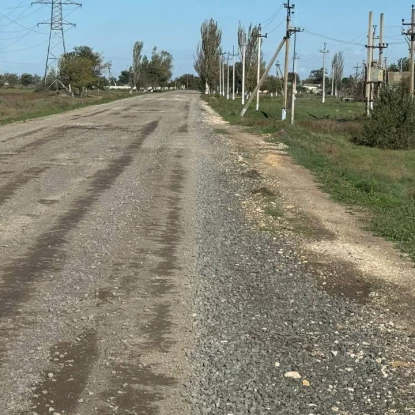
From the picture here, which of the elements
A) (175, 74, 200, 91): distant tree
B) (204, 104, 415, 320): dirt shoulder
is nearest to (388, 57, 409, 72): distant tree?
(204, 104, 415, 320): dirt shoulder

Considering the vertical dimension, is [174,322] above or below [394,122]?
below

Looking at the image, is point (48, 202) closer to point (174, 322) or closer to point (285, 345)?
point (174, 322)

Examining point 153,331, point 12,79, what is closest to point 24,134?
point 153,331

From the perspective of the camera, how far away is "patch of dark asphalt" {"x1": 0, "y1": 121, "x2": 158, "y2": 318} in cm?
592

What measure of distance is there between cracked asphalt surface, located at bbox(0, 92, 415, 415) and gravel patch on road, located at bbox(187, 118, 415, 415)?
0.01 m

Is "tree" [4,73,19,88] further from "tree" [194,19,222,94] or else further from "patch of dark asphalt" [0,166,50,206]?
"patch of dark asphalt" [0,166,50,206]

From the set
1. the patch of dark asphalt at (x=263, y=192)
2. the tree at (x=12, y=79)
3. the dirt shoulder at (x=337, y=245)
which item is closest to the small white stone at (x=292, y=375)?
the dirt shoulder at (x=337, y=245)

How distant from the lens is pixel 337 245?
27.8ft

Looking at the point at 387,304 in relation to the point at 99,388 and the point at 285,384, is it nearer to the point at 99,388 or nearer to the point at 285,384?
the point at 285,384

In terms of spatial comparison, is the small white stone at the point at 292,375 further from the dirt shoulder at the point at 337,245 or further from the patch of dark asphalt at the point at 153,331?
the dirt shoulder at the point at 337,245

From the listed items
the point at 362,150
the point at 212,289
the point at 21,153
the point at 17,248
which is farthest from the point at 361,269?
the point at 362,150

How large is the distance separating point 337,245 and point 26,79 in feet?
479

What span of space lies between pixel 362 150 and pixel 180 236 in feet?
60.9

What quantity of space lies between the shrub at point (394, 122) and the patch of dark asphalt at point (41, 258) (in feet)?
61.4
